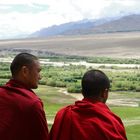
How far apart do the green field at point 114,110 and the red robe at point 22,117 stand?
14007mm

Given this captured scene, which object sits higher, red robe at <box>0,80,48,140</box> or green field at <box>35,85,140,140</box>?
red robe at <box>0,80,48,140</box>

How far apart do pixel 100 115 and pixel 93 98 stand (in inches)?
10.2

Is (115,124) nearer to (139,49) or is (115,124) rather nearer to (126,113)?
(126,113)

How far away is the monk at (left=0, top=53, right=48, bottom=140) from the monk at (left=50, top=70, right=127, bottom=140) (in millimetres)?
216

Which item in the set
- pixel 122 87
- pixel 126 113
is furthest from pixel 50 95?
pixel 126 113

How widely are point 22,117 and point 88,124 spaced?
82cm

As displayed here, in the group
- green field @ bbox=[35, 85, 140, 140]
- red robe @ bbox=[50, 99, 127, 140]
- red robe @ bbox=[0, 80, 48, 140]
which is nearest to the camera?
red robe @ bbox=[50, 99, 127, 140]

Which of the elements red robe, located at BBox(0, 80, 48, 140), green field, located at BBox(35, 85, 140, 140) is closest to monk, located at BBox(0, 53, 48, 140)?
red robe, located at BBox(0, 80, 48, 140)

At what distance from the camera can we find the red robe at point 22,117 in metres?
5.98

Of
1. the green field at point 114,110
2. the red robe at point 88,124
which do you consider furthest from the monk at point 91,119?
the green field at point 114,110

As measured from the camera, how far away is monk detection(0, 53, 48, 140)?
19.6 ft

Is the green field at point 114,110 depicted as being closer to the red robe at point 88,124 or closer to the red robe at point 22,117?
the red robe at point 22,117

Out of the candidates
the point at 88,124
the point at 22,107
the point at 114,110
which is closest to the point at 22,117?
the point at 22,107

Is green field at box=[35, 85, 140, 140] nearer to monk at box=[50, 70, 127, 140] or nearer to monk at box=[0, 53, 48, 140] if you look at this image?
monk at box=[0, 53, 48, 140]
